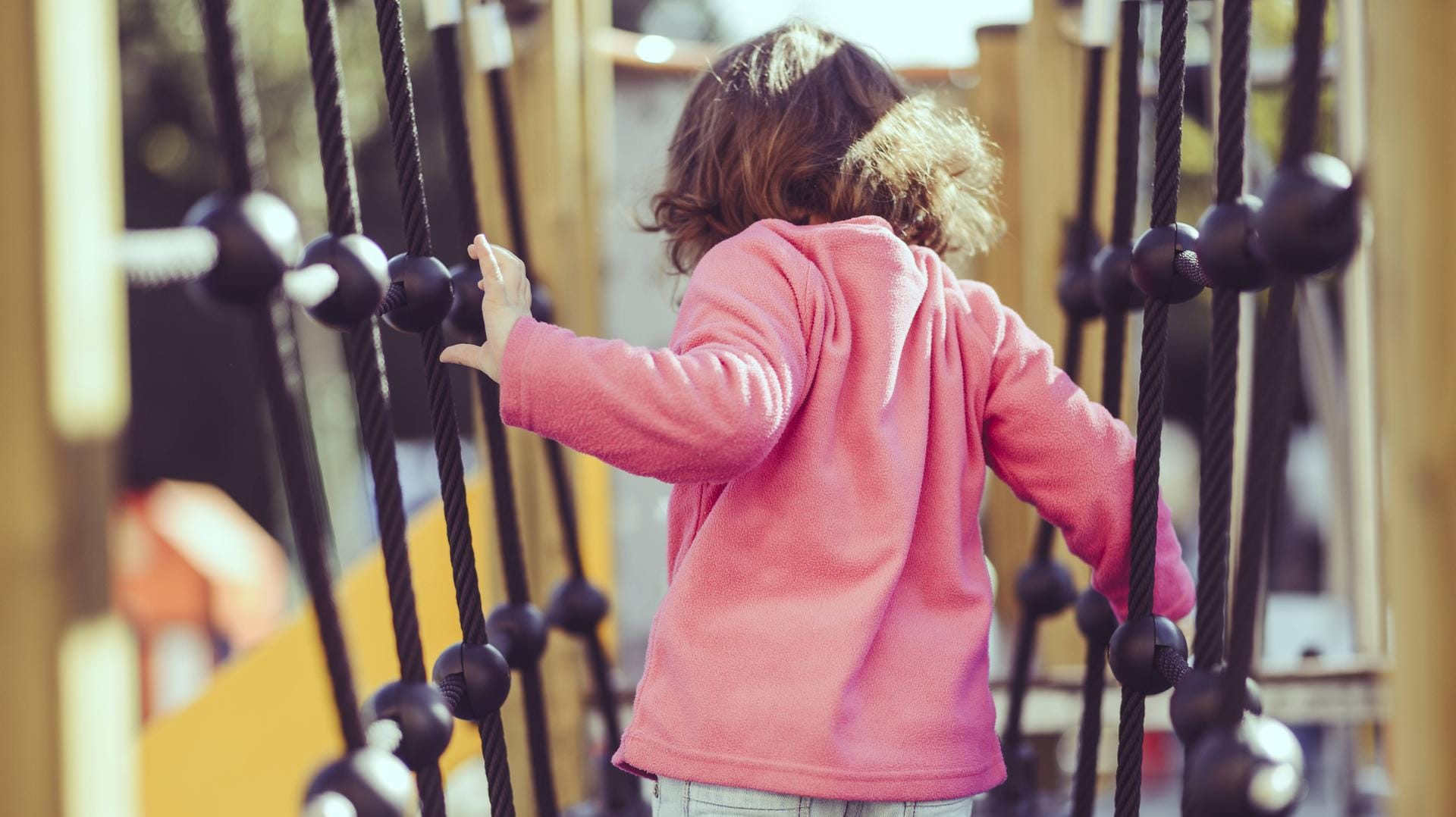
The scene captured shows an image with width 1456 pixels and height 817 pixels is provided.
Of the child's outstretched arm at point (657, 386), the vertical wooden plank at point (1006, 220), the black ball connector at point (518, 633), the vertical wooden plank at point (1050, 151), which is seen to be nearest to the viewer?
the child's outstretched arm at point (657, 386)

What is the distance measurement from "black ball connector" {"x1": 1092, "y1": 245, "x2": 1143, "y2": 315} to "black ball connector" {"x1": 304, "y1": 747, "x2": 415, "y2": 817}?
2.06 feet

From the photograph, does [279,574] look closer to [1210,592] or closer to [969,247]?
[969,247]

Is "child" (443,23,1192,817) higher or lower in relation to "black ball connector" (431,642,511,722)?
higher

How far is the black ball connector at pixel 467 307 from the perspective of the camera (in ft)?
3.13

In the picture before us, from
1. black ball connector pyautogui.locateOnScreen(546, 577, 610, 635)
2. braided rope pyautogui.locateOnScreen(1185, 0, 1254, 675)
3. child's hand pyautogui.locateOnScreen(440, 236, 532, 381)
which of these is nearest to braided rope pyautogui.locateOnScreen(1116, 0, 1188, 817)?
braided rope pyautogui.locateOnScreen(1185, 0, 1254, 675)

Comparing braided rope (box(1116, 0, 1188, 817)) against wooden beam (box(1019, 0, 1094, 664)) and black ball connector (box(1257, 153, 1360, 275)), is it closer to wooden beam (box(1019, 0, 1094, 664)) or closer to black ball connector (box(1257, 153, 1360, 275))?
black ball connector (box(1257, 153, 1360, 275))

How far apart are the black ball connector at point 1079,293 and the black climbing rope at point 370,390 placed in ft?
2.16

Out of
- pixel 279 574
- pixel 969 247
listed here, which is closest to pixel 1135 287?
pixel 969 247

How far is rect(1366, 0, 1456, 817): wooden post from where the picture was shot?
0.53m

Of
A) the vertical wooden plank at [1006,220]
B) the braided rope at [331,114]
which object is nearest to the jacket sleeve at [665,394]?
the braided rope at [331,114]

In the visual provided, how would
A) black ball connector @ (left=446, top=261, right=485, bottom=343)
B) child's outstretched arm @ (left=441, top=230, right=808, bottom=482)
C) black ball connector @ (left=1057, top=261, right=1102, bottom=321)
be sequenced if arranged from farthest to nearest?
black ball connector @ (left=1057, top=261, right=1102, bottom=321)
black ball connector @ (left=446, top=261, right=485, bottom=343)
child's outstretched arm @ (left=441, top=230, right=808, bottom=482)

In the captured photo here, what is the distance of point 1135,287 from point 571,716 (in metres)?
0.82

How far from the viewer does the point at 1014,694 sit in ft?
4.35

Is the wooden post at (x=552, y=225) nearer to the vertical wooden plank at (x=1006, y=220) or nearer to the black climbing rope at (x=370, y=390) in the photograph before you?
the vertical wooden plank at (x=1006, y=220)
